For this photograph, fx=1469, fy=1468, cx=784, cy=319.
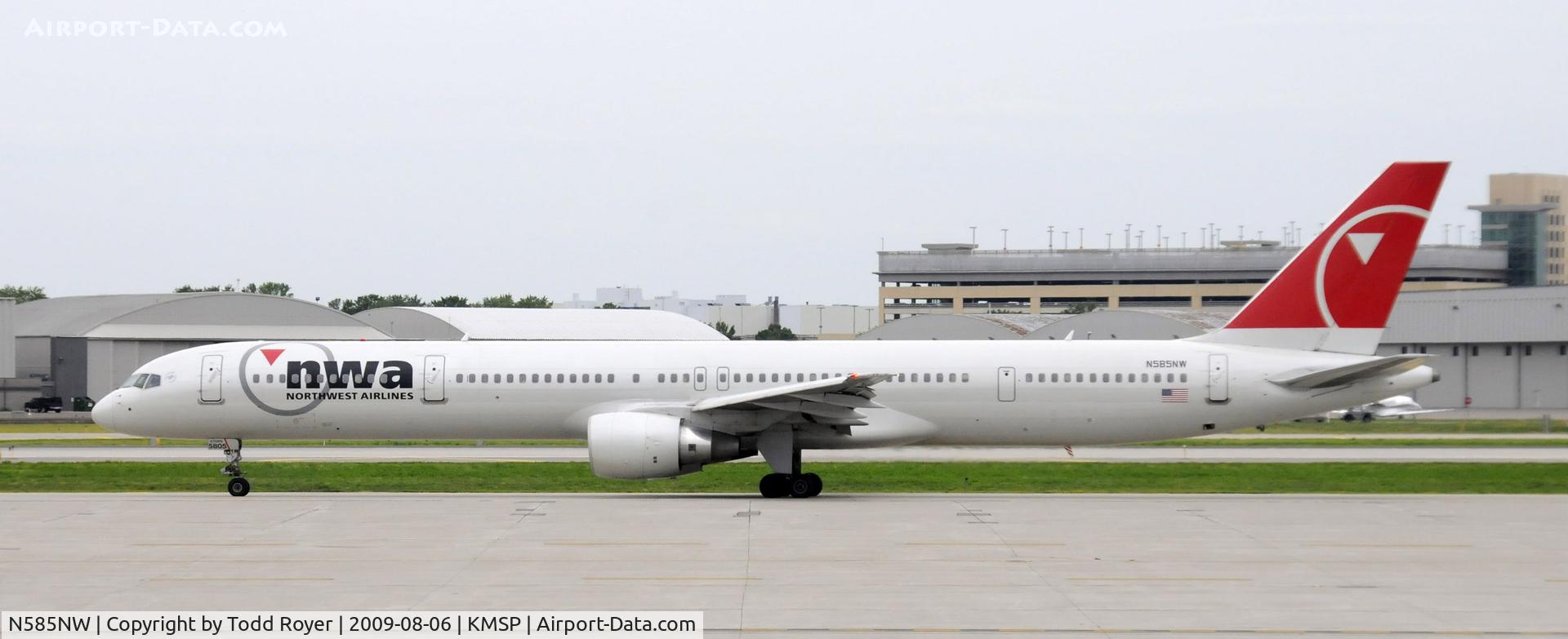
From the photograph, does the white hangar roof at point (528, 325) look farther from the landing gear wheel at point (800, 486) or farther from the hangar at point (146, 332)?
the landing gear wheel at point (800, 486)

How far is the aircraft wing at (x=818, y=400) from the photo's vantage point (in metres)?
26.2

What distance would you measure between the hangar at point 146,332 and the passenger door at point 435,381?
4625 cm

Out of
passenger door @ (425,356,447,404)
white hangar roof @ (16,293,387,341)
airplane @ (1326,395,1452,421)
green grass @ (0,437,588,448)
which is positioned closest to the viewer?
passenger door @ (425,356,447,404)

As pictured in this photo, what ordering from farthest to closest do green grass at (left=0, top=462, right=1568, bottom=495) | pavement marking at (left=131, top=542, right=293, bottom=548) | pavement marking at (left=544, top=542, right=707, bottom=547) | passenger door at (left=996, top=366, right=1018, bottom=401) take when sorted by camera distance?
green grass at (left=0, top=462, right=1568, bottom=495) → passenger door at (left=996, top=366, right=1018, bottom=401) → pavement marking at (left=544, top=542, right=707, bottom=547) → pavement marking at (left=131, top=542, right=293, bottom=548)

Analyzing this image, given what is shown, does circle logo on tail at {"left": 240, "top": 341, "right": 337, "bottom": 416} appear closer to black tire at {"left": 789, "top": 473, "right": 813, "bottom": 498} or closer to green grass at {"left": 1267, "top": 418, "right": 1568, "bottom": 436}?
black tire at {"left": 789, "top": 473, "right": 813, "bottom": 498}

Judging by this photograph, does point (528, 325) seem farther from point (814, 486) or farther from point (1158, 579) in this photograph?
point (1158, 579)

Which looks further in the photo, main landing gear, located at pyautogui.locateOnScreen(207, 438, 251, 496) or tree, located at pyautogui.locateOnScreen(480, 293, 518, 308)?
tree, located at pyautogui.locateOnScreen(480, 293, 518, 308)

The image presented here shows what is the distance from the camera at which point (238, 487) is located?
2788 centimetres

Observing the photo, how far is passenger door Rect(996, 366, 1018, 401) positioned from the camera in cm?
2856

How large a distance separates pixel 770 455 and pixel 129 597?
13.9 metres

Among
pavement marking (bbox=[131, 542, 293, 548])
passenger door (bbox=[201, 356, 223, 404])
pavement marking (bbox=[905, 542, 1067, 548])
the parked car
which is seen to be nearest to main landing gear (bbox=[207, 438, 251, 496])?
passenger door (bbox=[201, 356, 223, 404])

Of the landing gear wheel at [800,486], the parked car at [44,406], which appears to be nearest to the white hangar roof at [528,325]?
the parked car at [44,406]

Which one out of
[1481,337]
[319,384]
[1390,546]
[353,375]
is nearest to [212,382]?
[319,384]

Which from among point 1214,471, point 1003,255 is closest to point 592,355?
point 1214,471
